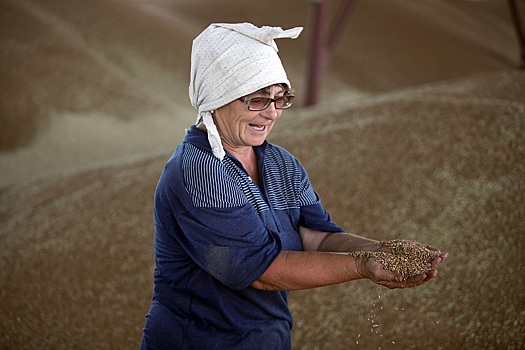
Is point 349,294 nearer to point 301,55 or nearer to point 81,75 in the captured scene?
point 81,75

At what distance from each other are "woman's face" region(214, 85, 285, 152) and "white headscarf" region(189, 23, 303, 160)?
0.11 ft

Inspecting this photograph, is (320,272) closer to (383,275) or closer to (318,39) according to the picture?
(383,275)

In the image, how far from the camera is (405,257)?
5.94 feet

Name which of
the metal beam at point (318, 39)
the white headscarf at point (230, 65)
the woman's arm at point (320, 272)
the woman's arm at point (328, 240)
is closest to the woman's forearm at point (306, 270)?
the woman's arm at point (320, 272)

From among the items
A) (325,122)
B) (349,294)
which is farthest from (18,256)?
(325,122)

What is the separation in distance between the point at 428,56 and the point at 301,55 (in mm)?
2722

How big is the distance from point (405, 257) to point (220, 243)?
56 centimetres

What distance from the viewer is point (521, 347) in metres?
3.19

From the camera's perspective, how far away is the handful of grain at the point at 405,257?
1.76 meters

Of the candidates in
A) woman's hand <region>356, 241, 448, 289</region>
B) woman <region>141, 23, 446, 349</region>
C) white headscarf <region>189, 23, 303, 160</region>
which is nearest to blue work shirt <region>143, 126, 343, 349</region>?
woman <region>141, 23, 446, 349</region>

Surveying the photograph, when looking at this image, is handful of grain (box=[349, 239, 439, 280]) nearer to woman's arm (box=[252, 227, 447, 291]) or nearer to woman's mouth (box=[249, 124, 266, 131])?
woman's arm (box=[252, 227, 447, 291])

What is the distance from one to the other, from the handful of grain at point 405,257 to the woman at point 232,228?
0.02 m

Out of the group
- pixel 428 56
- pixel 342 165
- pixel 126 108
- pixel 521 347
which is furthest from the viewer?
pixel 428 56

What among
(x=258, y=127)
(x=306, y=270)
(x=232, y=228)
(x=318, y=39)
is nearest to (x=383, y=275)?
(x=306, y=270)
